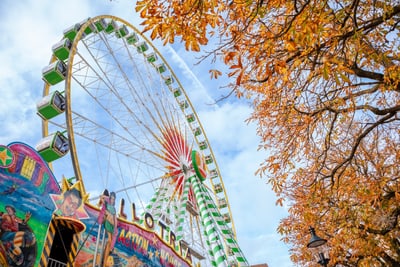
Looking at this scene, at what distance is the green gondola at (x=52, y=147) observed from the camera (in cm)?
862

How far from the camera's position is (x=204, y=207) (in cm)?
1527

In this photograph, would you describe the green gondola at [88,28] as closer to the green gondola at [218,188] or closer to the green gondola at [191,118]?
the green gondola at [191,118]

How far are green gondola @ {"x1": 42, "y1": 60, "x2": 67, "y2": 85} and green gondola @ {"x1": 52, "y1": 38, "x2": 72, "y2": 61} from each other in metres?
0.80

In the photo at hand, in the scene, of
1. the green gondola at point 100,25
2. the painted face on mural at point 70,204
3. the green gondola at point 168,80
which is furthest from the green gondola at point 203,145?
the painted face on mural at point 70,204

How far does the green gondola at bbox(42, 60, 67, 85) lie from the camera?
1041 cm

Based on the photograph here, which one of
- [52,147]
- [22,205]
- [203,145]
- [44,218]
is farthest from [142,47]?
→ [22,205]

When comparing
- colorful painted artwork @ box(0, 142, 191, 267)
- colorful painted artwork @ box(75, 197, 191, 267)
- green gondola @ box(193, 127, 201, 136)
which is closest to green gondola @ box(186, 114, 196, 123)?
green gondola @ box(193, 127, 201, 136)

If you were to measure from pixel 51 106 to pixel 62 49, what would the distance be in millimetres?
2641

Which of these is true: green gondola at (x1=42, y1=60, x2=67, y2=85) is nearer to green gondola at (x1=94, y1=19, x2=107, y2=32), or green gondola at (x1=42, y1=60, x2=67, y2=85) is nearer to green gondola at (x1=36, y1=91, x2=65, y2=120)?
Answer: green gondola at (x1=36, y1=91, x2=65, y2=120)

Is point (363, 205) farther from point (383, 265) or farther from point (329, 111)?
point (383, 265)

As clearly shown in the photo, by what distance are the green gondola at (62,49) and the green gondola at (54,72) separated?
31.6 inches

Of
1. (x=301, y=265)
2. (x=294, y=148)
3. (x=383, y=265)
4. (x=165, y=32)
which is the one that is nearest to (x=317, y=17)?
(x=165, y=32)

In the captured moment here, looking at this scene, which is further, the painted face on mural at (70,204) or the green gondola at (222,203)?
the green gondola at (222,203)

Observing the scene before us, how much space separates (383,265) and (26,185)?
31.4 ft
